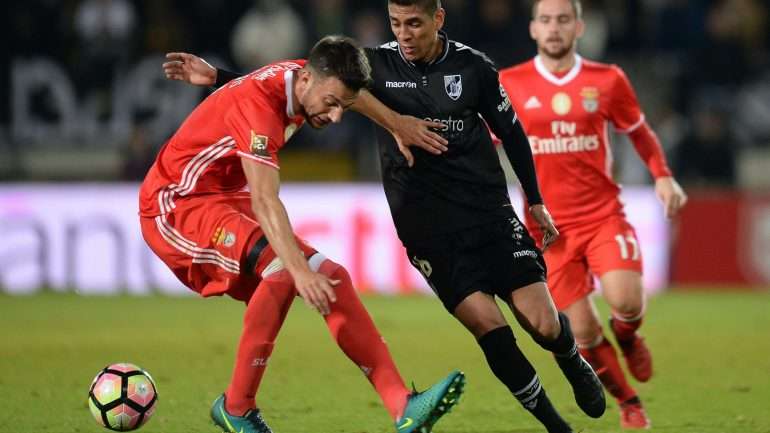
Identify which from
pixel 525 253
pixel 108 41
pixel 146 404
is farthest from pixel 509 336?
pixel 108 41

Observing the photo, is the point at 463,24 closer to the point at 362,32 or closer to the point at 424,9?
the point at 362,32

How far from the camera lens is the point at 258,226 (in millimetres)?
6391

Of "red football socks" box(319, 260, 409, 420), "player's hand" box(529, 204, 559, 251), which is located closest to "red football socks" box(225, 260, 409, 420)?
"red football socks" box(319, 260, 409, 420)

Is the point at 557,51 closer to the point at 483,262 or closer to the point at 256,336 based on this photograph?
the point at 483,262

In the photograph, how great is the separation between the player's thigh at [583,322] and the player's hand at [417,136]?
1817 mm

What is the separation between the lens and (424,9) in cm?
655

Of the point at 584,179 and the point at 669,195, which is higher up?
the point at 584,179

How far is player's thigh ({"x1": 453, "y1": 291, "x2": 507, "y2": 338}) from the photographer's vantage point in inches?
253

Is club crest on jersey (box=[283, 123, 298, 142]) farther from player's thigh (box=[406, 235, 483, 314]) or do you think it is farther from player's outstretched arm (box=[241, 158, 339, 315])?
player's thigh (box=[406, 235, 483, 314])

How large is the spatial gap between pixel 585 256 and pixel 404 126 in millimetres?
2068

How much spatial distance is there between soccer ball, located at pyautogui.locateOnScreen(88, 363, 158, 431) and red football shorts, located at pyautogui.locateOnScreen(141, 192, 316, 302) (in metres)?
0.59

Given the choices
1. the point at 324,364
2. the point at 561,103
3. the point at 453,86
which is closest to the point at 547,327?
the point at 453,86

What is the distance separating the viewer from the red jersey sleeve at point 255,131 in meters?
6.04

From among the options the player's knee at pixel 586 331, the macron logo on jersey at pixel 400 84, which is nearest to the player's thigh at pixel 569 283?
the player's knee at pixel 586 331
